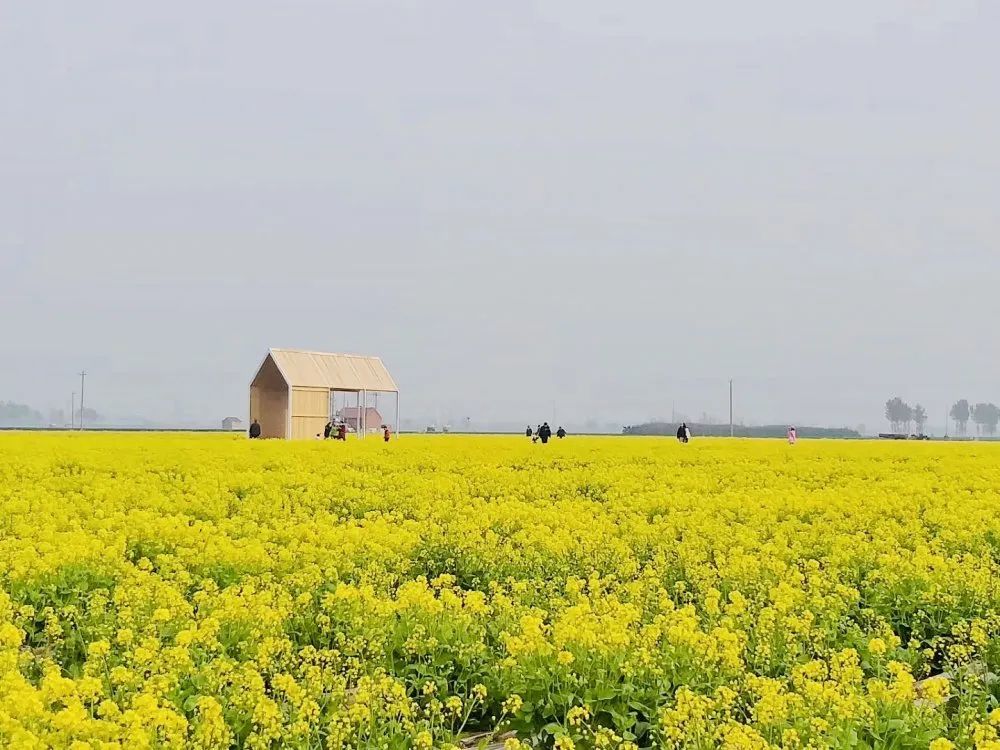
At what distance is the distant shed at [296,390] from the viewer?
4203cm

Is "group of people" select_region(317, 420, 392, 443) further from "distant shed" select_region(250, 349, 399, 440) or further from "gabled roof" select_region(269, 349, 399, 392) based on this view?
"gabled roof" select_region(269, 349, 399, 392)

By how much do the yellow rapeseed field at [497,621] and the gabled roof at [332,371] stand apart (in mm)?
26482

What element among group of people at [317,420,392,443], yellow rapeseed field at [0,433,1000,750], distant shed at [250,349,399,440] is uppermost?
distant shed at [250,349,399,440]

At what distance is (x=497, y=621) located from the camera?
7176 millimetres

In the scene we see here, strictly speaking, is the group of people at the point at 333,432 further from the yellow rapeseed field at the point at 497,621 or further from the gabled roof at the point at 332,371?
the yellow rapeseed field at the point at 497,621

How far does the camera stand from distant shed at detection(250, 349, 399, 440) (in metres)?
42.0

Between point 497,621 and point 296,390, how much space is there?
36244mm

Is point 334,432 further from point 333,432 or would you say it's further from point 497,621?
point 497,621

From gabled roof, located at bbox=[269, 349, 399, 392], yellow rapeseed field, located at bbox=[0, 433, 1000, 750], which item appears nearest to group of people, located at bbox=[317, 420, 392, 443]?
gabled roof, located at bbox=[269, 349, 399, 392]

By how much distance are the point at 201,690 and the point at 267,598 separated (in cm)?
162

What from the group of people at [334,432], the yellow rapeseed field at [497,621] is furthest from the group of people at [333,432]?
the yellow rapeseed field at [497,621]

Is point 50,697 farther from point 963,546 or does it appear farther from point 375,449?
point 375,449

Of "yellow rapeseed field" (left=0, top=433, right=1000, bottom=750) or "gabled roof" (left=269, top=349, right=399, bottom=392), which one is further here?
"gabled roof" (left=269, top=349, right=399, bottom=392)

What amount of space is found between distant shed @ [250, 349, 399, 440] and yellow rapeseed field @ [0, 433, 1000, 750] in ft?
85.5
